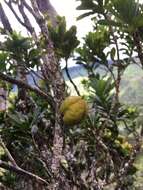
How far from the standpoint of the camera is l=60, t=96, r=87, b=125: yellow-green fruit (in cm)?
231

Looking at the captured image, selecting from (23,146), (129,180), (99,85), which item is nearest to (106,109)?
(99,85)

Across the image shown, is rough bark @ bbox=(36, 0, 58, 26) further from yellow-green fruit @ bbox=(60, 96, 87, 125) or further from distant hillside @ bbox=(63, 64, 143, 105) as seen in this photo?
distant hillside @ bbox=(63, 64, 143, 105)

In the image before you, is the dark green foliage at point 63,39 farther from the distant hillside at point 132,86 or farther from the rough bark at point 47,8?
the distant hillside at point 132,86

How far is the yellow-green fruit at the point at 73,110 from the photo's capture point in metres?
2.31

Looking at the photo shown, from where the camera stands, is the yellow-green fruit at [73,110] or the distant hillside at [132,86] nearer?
the yellow-green fruit at [73,110]

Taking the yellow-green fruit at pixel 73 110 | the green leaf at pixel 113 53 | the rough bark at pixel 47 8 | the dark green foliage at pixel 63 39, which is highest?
the rough bark at pixel 47 8

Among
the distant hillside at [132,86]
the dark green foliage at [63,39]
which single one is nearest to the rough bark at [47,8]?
the dark green foliage at [63,39]

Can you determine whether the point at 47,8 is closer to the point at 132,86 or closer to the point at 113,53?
the point at 113,53

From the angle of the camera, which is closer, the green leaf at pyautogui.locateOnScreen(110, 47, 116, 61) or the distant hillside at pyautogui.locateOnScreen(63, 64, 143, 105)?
the green leaf at pyautogui.locateOnScreen(110, 47, 116, 61)

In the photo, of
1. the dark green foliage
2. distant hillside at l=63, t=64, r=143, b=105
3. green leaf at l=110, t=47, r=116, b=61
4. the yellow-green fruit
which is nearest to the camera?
the yellow-green fruit

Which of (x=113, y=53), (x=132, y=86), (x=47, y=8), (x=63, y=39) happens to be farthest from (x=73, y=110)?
(x=132, y=86)

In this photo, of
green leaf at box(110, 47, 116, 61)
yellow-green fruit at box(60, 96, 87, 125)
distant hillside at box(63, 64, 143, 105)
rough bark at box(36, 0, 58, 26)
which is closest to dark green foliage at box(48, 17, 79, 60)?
Result: green leaf at box(110, 47, 116, 61)

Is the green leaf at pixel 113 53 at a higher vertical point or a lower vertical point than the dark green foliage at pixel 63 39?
lower

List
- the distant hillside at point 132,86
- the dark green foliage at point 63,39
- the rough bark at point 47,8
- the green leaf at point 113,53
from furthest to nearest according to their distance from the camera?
the distant hillside at point 132,86
the rough bark at point 47,8
the green leaf at point 113,53
the dark green foliage at point 63,39
